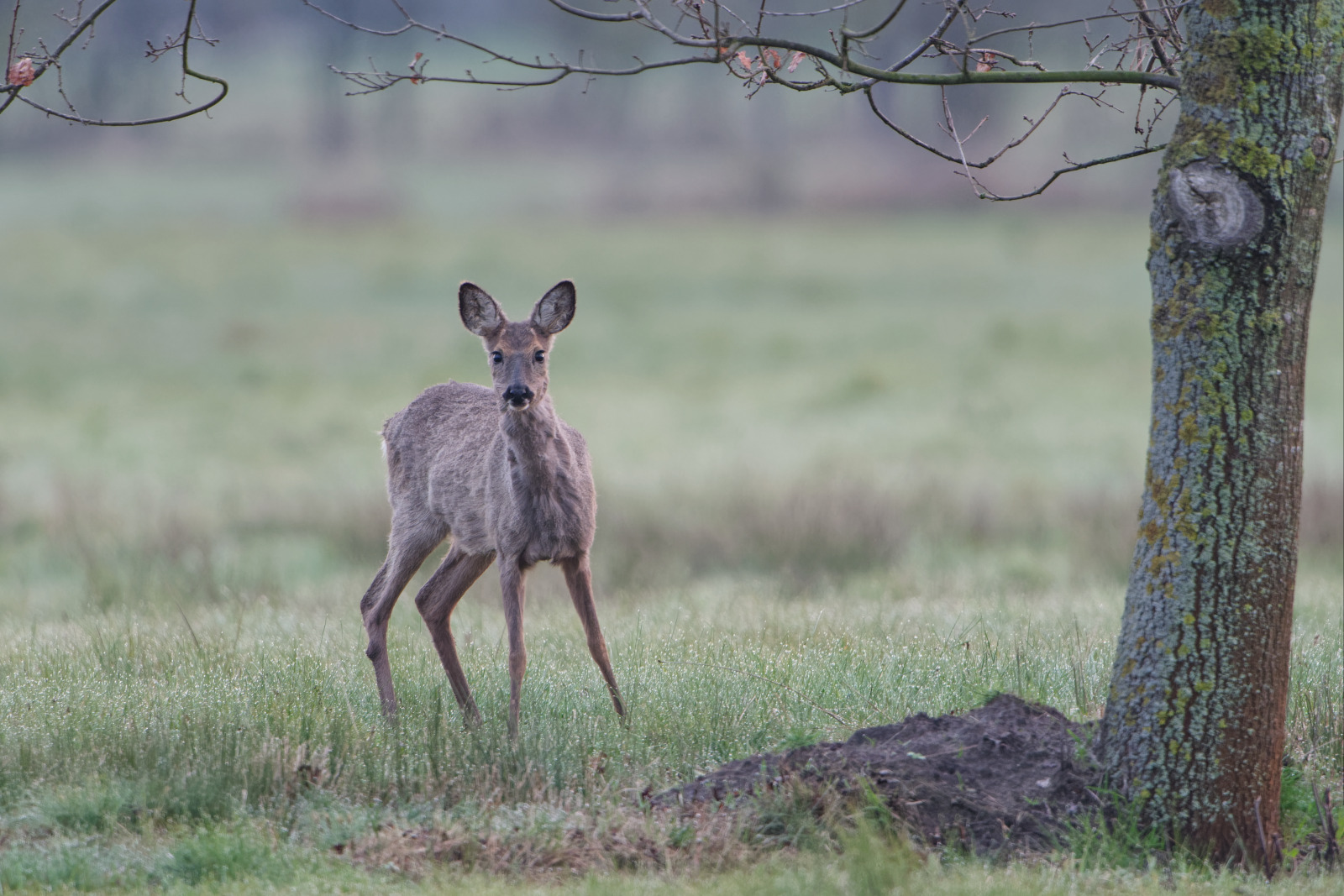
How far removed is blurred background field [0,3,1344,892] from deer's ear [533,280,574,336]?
1.83 m

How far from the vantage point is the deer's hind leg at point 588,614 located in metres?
6.92

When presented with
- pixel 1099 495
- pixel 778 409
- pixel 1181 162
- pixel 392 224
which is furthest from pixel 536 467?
pixel 392 224

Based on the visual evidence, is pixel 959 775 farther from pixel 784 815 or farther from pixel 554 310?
pixel 554 310

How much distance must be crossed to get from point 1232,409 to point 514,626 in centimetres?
341

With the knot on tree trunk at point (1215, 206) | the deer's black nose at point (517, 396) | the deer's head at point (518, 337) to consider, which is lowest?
the deer's black nose at point (517, 396)

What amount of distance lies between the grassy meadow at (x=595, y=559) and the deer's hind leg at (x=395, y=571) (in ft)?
0.89

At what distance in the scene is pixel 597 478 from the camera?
1767cm

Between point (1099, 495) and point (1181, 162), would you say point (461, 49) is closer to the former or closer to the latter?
point (1099, 495)

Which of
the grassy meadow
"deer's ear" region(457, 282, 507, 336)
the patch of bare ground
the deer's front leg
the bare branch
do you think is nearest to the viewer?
the bare branch

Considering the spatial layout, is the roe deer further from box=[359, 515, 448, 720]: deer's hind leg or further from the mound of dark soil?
the mound of dark soil

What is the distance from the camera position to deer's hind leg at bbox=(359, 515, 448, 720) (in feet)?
25.7

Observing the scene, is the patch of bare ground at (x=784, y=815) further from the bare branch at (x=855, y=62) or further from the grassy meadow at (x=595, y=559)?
the bare branch at (x=855, y=62)

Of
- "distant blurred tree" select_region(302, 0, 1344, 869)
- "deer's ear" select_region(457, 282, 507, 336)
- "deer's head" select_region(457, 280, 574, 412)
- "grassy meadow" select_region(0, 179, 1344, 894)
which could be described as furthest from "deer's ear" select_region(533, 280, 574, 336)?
"distant blurred tree" select_region(302, 0, 1344, 869)

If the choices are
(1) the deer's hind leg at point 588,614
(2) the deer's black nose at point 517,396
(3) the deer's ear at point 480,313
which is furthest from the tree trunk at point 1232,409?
(3) the deer's ear at point 480,313
